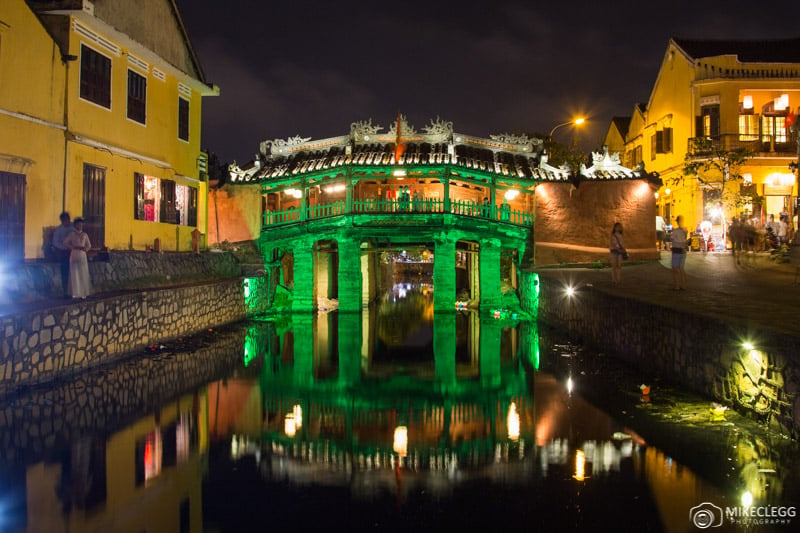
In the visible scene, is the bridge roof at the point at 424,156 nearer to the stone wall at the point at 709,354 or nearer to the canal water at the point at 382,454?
the stone wall at the point at 709,354

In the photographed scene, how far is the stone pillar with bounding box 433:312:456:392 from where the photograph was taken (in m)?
13.4

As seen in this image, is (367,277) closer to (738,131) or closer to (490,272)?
(490,272)

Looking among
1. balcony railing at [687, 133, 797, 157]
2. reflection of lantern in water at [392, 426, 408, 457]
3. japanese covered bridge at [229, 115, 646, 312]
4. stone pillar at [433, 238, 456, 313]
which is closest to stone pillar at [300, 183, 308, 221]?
japanese covered bridge at [229, 115, 646, 312]

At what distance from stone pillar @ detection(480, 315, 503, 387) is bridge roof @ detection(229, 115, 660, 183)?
756 centimetres

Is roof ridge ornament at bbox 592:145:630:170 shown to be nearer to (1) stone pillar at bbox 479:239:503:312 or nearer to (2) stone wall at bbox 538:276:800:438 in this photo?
(1) stone pillar at bbox 479:239:503:312

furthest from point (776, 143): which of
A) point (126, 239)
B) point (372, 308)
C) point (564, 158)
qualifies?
point (126, 239)

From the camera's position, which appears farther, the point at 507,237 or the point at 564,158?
the point at 564,158

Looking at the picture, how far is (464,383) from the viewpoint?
13.1m

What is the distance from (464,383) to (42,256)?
11.0 meters

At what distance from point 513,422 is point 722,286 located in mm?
9658

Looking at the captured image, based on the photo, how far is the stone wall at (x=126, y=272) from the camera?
42.8ft

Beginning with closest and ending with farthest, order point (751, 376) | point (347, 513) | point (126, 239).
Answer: point (347, 513) < point (751, 376) < point (126, 239)

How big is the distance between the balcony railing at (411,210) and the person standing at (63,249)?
14176mm

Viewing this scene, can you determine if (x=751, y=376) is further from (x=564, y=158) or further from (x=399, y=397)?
(x=564, y=158)
